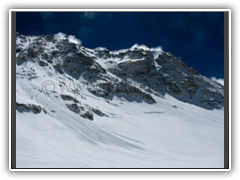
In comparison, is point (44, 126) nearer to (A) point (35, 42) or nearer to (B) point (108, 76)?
(B) point (108, 76)

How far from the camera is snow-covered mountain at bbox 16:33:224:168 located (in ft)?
34.0

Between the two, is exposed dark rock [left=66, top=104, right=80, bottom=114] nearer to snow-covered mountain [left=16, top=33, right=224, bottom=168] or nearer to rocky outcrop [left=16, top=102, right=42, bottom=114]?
snow-covered mountain [left=16, top=33, right=224, bottom=168]

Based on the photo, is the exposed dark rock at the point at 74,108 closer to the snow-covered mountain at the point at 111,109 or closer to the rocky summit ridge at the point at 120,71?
the snow-covered mountain at the point at 111,109

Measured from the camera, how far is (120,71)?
57812mm

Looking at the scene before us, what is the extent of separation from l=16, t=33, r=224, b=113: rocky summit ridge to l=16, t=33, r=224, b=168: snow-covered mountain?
0.30 metres

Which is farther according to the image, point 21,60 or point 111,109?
point 21,60

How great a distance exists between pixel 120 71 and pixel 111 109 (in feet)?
98.3

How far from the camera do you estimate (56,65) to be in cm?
4309

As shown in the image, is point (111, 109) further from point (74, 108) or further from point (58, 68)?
point (58, 68)

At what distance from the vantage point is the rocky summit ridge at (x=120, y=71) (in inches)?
1642

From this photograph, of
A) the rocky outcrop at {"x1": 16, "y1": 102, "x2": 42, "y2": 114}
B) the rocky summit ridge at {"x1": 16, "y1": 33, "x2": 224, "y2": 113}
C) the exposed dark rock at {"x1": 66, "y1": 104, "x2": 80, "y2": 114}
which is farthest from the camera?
the rocky summit ridge at {"x1": 16, "y1": 33, "x2": 224, "y2": 113}

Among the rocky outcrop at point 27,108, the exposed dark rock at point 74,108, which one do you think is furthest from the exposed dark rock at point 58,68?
the rocky outcrop at point 27,108

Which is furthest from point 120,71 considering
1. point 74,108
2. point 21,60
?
point 74,108

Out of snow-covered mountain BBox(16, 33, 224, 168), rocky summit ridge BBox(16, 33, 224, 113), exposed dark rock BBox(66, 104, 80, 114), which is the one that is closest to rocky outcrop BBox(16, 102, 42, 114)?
snow-covered mountain BBox(16, 33, 224, 168)
